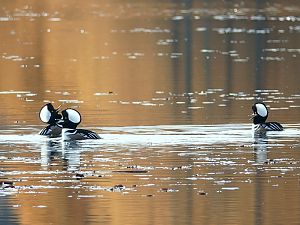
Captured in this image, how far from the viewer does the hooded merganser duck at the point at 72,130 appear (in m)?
23.5

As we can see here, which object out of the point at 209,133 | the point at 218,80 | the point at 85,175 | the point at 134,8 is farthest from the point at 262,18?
the point at 85,175

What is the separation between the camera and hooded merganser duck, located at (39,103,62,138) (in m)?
24.5

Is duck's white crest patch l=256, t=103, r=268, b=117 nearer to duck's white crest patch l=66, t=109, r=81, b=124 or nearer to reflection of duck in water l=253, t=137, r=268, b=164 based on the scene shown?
reflection of duck in water l=253, t=137, r=268, b=164

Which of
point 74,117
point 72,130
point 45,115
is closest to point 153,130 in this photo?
point 74,117

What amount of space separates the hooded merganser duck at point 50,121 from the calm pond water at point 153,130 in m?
0.28

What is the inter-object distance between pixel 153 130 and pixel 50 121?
164 cm

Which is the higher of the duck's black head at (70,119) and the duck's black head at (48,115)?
the duck's black head at (48,115)

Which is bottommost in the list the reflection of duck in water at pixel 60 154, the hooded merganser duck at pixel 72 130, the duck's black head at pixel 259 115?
the reflection of duck in water at pixel 60 154

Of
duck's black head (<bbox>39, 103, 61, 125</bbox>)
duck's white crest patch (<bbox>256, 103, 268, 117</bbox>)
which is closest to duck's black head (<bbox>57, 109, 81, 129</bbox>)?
duck's black head (<bbox>39, 103, 61, 125</bbox>)

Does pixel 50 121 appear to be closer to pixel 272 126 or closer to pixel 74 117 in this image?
pixel 74 117

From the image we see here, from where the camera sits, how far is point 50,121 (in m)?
24.8

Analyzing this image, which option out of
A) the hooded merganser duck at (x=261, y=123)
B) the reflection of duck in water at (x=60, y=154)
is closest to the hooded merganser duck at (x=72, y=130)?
the reflection of duck in water at (x=60, y=154)

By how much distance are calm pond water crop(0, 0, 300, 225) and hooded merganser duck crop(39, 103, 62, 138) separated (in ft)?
0.90

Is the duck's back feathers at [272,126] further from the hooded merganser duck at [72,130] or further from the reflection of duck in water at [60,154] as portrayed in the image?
the reflection of duck in water at [60,154]
